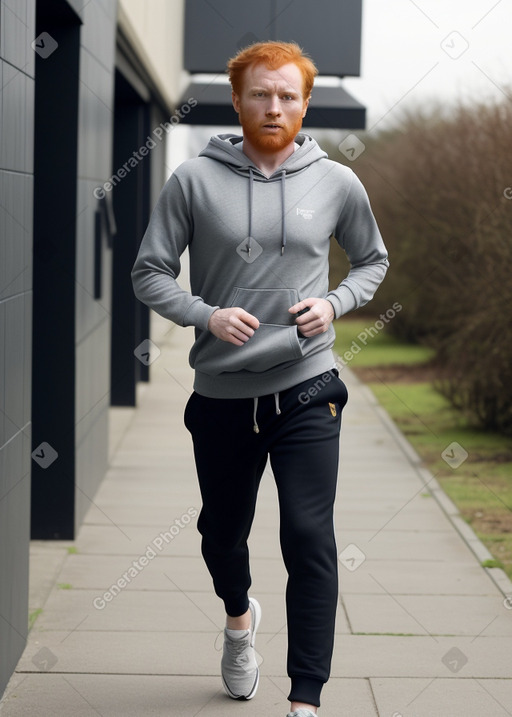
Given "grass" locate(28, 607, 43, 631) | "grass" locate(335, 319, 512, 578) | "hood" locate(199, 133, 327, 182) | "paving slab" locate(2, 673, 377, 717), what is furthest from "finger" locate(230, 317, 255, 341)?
"grass" locate(335, 319, 512, 578)

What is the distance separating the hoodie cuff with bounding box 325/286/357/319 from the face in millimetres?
455

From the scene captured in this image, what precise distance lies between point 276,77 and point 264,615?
2349 mm

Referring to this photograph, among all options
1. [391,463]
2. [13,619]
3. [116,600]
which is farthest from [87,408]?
[391,463]

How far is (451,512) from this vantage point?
6797 mm

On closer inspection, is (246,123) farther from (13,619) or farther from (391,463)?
(391,463)

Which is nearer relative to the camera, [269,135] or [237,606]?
[269,135]

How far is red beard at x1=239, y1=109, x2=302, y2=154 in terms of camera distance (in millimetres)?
3342

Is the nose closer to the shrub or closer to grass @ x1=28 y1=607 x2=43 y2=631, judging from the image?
grass @ x1=28 y1=607 x2=43 y2=631

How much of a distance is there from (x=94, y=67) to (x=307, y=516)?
12.4 feet

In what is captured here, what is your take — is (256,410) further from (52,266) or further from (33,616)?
(52,266)

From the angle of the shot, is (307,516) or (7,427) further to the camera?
(7,427)

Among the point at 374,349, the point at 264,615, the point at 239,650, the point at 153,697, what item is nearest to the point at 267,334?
the point at 239,650

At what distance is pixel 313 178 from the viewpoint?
3.44m

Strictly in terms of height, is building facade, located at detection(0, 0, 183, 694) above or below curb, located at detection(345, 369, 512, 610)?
above
